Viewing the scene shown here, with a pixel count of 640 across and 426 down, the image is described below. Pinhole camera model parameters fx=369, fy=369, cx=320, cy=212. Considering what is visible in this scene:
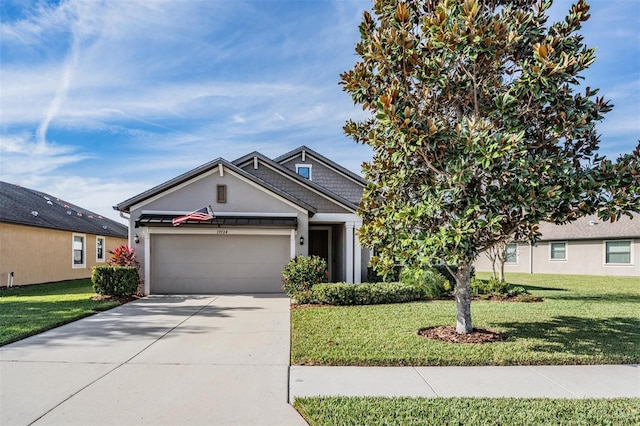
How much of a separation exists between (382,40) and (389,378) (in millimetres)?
5430

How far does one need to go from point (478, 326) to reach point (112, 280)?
10.5 metres

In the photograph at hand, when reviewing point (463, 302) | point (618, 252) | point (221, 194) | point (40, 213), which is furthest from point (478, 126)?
A: point (618, 252)

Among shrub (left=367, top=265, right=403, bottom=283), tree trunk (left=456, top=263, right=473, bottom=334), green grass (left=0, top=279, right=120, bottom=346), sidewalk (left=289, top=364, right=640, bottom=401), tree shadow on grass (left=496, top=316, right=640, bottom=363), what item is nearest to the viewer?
sidewalk (left=289, top=364, right=640, bottom=401)

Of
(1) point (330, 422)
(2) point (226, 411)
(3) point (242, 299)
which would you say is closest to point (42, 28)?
(3) point (242, 299)

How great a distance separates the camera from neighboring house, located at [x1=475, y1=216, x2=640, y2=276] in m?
21.9

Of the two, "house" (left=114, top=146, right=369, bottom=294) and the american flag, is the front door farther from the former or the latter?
the american flag

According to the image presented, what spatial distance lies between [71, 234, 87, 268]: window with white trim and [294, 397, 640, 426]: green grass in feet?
65.9

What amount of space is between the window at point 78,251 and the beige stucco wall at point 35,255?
0.22m

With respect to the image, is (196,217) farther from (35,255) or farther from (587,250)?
(587,250)

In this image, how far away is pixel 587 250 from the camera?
23781 mm

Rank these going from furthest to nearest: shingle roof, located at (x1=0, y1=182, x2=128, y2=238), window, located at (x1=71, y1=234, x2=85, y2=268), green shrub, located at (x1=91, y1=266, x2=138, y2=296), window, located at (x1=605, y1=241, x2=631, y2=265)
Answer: window, located at (x1=605, y1=241, x2=631, y2=265) < window, located at (x1=71, y1=234, x2=85, y2=268) < shingle roof, located at (x1=0, y1=182, x2=128, y2=238) < green shrub, located at (x1=91, y1=266, x2=138, y2=296)

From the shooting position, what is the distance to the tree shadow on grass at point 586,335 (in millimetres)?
6078

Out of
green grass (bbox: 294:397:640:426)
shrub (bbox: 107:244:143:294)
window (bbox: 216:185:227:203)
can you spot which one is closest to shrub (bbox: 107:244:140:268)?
shrub (bbox: 107:244:143:294)

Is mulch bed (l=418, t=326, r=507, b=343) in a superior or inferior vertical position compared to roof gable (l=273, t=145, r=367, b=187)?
inferior
